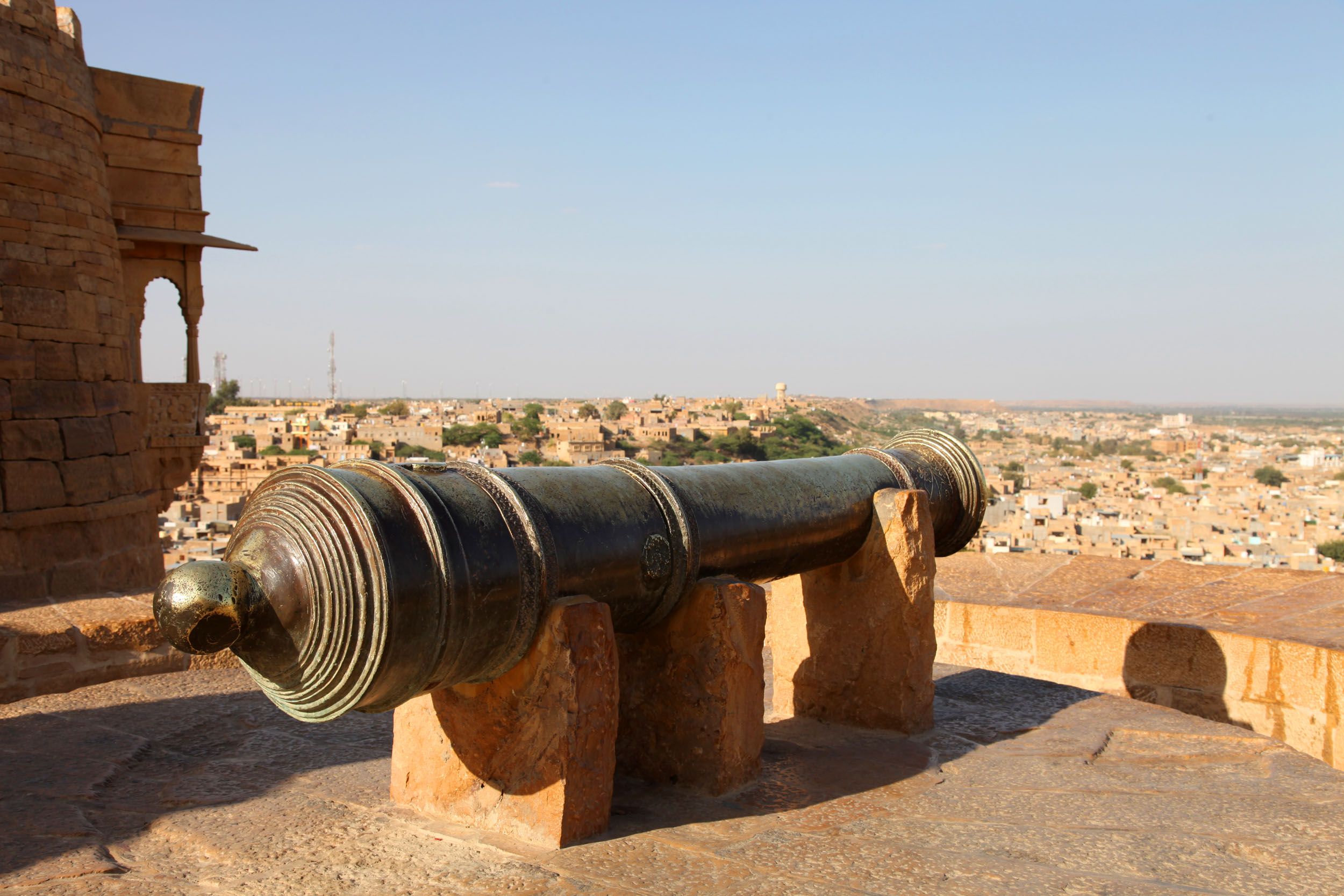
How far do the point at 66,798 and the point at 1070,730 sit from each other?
11.6 feet

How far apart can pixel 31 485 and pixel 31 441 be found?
0.29m

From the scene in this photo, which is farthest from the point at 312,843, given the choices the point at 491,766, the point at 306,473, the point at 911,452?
the point at 911,452

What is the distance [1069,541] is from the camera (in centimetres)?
3428

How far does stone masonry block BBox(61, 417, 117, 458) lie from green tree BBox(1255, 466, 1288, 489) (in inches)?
2909

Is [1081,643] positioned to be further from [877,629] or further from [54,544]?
[54,544]

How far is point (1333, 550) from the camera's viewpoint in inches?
1416

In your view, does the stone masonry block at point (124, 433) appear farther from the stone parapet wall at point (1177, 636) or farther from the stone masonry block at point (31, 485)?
the stone parapet wall at point (1177, 636)

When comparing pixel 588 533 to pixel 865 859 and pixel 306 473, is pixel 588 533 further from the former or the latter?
pixel 865 859

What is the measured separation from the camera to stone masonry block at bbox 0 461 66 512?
666 cm

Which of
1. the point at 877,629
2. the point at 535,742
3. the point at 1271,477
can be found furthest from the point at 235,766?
the point at 1271,477

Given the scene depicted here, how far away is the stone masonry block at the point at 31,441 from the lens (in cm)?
669

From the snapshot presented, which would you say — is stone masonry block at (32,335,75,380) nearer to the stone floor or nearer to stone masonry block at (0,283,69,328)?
stone masonry block at (0,283,69,328)

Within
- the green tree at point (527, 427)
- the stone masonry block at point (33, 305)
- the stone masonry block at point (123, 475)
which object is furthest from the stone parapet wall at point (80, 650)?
the green tree at point (527, 427)

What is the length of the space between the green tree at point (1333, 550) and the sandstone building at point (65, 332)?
36.0m
